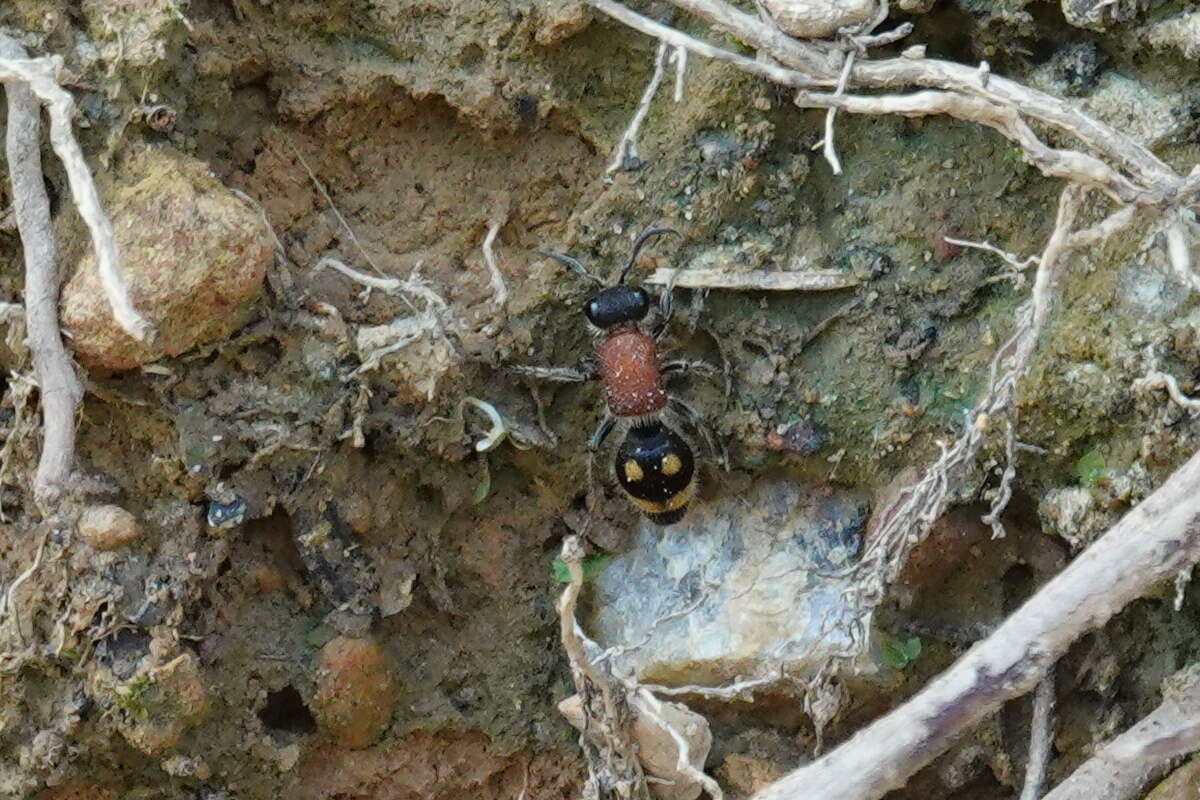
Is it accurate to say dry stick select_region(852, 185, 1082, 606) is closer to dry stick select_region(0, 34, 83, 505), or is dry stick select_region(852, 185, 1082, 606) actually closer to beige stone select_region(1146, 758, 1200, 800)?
beige stone select_region(1146, 758, 1200, 800)

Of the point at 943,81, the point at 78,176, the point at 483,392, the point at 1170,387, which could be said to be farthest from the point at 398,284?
the point at 1170,387

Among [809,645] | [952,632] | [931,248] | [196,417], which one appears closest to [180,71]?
[196,417]

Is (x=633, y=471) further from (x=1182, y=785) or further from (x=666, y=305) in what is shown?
(x=1182, y=785)

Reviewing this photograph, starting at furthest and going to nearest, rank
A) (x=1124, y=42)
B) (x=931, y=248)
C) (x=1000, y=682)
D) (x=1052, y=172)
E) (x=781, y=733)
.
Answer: (x=781, y=733) < (x=931, y=248) < (x=1124, y=42) < (x=1052, y=172) < (x=1000, y=682)

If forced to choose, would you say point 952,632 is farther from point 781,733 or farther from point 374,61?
point 374,61

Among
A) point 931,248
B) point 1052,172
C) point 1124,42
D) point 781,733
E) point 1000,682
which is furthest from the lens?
point 781,733

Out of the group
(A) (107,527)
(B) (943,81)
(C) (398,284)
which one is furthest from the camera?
(C) (398,284)
